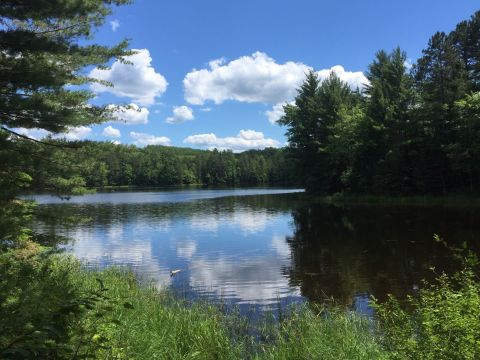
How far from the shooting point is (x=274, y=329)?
862 centimetres

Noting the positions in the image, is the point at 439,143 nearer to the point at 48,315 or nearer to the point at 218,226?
the point at 218,226

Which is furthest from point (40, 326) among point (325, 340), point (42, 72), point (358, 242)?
point (358, 242)

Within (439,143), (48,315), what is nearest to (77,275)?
(48,315)

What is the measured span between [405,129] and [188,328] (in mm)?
39659

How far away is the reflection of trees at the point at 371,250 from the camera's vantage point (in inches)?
525

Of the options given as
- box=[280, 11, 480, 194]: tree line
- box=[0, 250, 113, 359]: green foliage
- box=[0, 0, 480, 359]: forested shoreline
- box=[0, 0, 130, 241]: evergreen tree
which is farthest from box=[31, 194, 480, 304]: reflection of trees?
box=[280, 11, 480, 194]: tree line

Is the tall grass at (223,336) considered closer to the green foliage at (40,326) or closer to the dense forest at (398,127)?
the green foliage at (40,326)

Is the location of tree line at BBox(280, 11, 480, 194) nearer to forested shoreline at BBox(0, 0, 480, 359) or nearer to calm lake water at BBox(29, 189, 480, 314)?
calm lake water at BBox(29, 189, 480, 314)

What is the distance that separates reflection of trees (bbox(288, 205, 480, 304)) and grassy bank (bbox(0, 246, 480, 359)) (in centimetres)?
289

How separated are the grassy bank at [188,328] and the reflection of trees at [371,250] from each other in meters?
2.89

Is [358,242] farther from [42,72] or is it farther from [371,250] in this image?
[42,72]

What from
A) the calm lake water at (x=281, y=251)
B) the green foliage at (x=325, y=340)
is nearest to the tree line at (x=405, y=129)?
the calm lake water at (x=281, y=251)

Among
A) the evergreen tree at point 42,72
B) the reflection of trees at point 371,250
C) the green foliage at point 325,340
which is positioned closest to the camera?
the green foliage at point 325,340

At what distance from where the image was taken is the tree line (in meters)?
38.2
